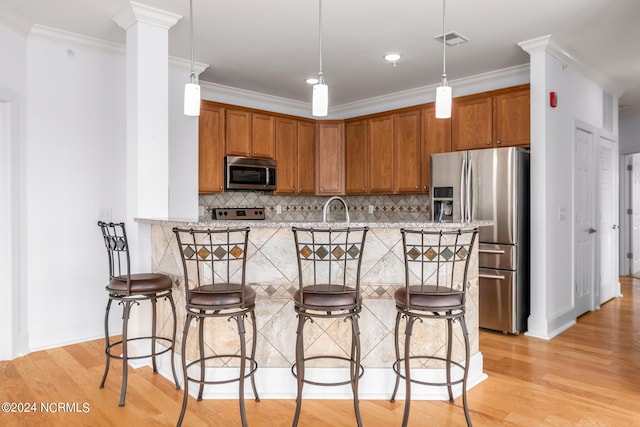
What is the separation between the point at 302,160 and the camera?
6.07m

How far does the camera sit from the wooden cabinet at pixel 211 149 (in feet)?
16.4

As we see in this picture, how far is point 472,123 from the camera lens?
4.91 metres

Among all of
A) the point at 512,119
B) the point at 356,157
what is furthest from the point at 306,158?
the point at 512,119

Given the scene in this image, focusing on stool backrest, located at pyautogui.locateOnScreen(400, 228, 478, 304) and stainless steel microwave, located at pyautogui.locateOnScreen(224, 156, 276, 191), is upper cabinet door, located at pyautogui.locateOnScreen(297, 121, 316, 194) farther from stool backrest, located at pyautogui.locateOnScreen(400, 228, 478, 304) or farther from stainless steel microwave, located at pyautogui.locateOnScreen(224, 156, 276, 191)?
stool backrest, located at pyautogui.locateOnScreen(400, 228, 478, 304)

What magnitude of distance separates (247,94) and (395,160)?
2096mm

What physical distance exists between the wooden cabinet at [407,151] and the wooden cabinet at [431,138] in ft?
0.25

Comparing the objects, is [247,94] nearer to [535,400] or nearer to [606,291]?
[535,400]

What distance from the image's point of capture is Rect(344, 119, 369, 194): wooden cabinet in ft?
19.8

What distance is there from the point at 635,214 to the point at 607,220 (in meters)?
2.49

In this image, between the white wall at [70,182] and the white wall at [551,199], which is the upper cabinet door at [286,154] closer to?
the white wall at [70,182]

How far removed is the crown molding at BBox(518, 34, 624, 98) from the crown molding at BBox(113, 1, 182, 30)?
10.1 ft

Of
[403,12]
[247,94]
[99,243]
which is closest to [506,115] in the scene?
[403,12]

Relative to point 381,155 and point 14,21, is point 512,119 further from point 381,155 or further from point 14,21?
point 14,21

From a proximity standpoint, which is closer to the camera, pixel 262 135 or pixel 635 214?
pixel 262 135
